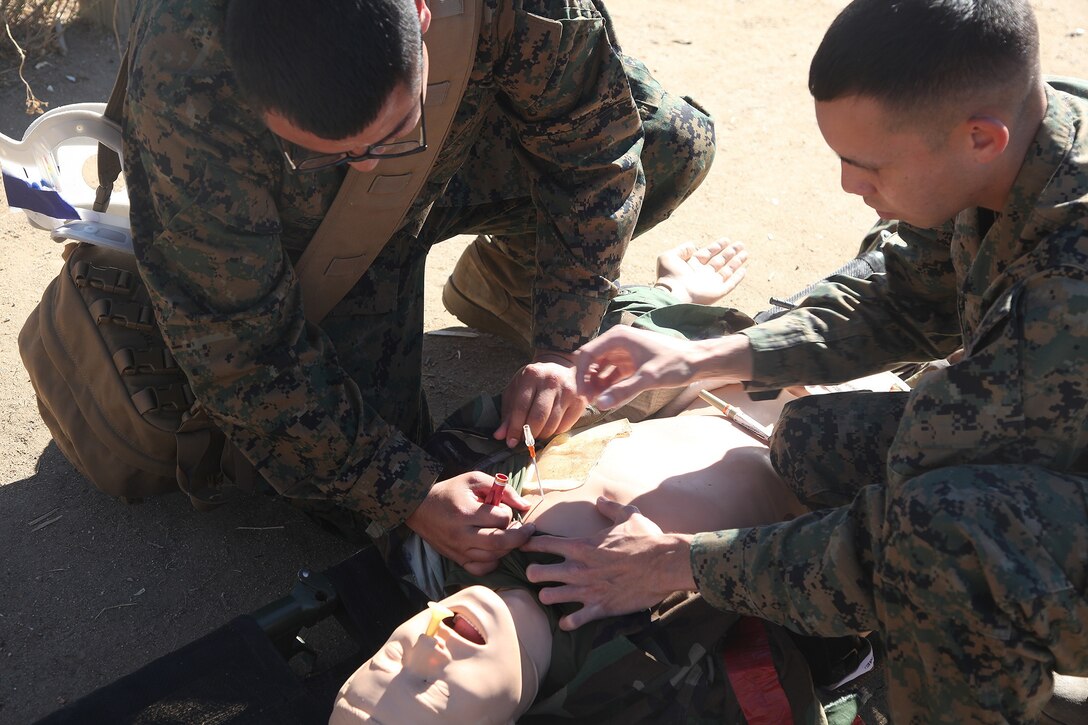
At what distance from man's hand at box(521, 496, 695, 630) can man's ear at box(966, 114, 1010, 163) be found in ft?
3.44

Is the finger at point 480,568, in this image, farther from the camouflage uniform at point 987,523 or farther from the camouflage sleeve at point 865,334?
the camouflage sleeve at point 865,334

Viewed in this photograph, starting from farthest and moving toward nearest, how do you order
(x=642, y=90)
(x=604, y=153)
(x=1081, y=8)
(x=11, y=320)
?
(x=1081, y=8) < (x=11, y=320) < (x=642, y=90) < (x=604, y=153)

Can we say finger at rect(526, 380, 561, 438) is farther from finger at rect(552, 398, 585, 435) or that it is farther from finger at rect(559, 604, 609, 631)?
finger at rect(559, 604, 609, 631)

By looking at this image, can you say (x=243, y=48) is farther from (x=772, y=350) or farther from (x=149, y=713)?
(x=772, y=350)

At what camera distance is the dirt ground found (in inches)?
116

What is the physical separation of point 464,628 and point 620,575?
381mm

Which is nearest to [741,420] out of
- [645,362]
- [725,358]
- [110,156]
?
[725,358]

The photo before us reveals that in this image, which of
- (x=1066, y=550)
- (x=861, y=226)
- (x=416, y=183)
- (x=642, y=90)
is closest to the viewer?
(x=1066, y=550)

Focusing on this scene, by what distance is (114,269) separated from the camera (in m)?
2.95

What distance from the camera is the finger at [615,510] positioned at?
254 centimetres

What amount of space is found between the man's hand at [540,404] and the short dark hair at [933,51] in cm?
111

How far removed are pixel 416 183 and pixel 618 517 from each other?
1.02 metres

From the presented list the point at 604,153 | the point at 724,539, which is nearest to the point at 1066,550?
the point at 724,539

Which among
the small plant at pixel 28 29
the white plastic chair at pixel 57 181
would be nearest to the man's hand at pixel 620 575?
the white plastic chair at pixel 57 181
